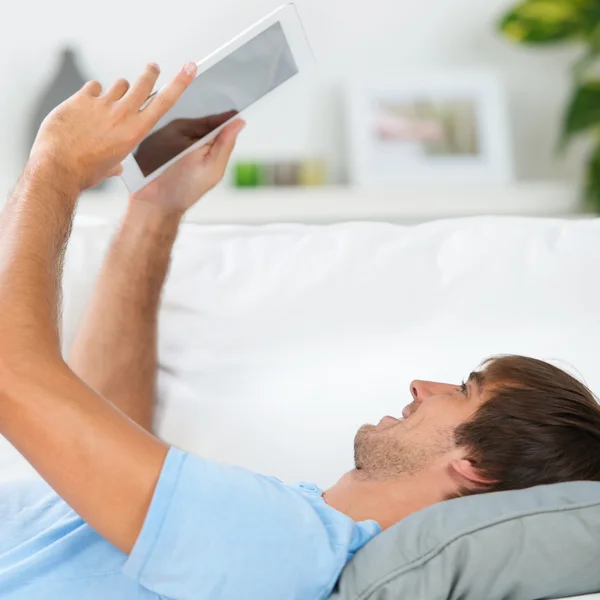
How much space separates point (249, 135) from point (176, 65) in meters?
0.28

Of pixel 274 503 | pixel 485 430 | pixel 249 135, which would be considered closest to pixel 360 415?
pixel 485 430

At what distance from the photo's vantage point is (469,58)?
108 inches

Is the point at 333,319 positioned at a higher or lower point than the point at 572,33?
higher

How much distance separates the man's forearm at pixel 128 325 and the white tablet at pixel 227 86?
0.38 ft

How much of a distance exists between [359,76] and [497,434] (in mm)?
1807

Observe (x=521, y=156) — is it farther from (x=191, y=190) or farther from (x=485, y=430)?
(x=485, y=430)

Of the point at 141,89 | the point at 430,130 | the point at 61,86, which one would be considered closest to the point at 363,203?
the point at 430,130

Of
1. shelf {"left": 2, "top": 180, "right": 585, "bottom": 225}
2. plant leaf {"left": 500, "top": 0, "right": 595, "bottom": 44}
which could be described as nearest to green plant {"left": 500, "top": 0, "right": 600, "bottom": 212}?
plant leaf {"left": 500, "top": 0, "right": 595, "bottom": 44}

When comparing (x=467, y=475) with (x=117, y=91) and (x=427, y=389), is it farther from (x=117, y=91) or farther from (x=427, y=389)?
(x=117, y=91)

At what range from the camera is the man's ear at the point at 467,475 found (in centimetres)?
98

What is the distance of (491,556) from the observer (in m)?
0.79

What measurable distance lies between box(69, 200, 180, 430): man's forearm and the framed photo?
4.18 feet

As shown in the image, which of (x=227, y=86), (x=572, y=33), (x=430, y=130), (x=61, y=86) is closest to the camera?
(x=227, y=86)

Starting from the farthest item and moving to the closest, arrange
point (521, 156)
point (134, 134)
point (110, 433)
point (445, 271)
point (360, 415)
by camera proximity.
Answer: point (521, 156), point (445, 271), point (360, 415), point (134, 134), point (110, 433)
